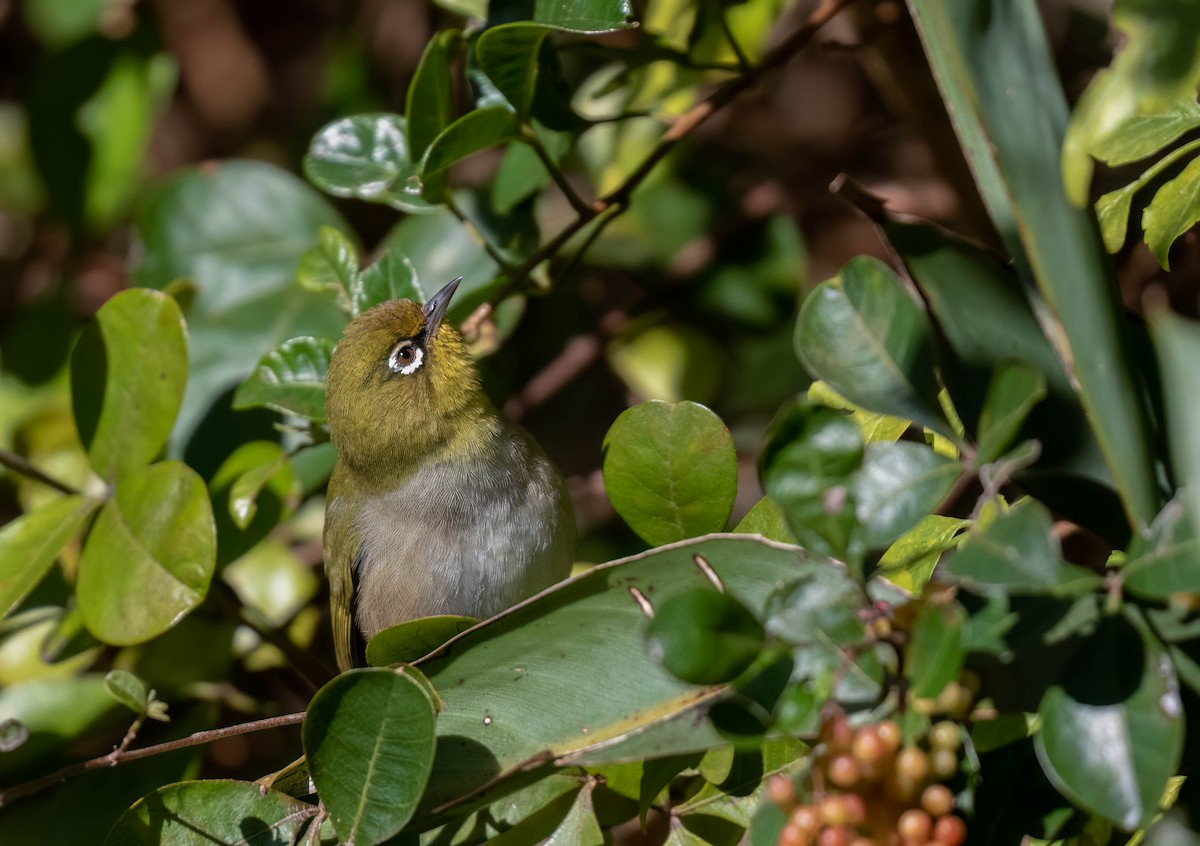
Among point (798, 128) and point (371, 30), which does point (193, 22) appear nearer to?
point (371, 30)

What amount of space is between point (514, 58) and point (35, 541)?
1.38 metres

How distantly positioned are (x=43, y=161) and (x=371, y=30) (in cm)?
138

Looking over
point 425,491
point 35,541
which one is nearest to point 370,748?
point 35,541

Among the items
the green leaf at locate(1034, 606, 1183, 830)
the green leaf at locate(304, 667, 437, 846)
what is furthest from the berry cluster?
the green leaf at locate(304, 667, 437, 846)

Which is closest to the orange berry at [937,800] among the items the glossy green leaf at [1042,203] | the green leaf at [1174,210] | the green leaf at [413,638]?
the glossy green leaf at [1042,203]

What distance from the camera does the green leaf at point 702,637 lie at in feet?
3.96

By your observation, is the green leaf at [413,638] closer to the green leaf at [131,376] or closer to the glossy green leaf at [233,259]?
the green leaf at [131,376]

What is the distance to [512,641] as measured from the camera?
1.60 m

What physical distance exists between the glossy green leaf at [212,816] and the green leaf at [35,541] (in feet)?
2.40

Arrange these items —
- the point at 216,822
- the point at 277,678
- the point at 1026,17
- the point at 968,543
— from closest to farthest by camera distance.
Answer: the point at 968,543 → the point at 1026,17 → the point at 216,822 → the point at 277,678

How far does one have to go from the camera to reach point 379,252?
3543mm

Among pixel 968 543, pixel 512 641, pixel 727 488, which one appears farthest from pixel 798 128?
pixel 968 543

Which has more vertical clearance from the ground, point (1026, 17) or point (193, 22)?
point (1026, 17)

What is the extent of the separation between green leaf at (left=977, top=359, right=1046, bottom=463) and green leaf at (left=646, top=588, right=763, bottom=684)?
30 cm
